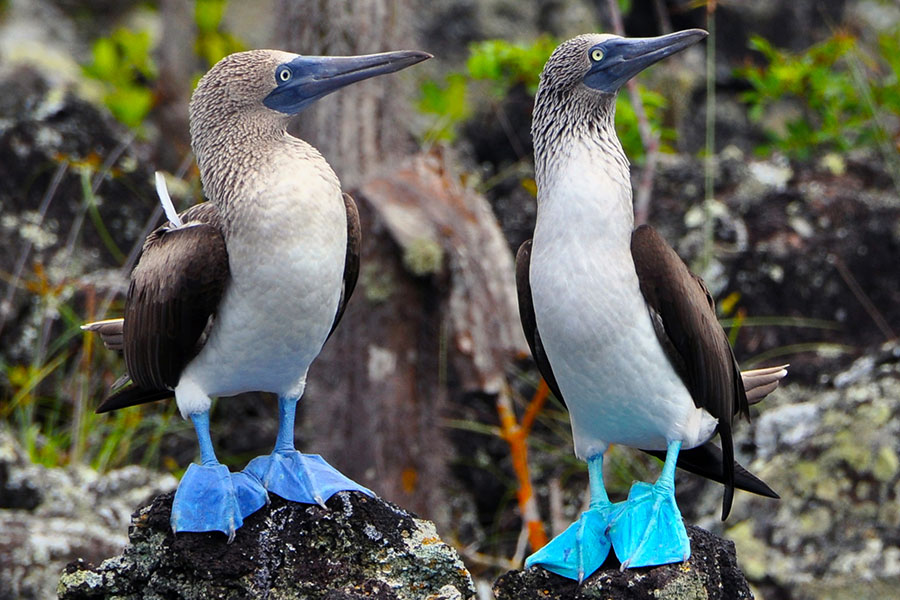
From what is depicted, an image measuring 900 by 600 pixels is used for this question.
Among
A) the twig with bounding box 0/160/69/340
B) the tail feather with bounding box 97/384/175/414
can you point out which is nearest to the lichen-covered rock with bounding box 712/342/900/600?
the tail feather with bounding box 97/384/175/414

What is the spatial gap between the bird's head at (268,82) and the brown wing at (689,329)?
0.97 metres

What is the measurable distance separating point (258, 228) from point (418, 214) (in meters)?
2.49

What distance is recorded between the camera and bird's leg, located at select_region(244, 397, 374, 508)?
12.0 ft

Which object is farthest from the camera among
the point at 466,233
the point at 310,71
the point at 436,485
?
the point at 436,485

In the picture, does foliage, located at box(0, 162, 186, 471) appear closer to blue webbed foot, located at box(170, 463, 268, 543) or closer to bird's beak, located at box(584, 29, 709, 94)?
blue webbed foot, located at box(170, 463, 268, 543)

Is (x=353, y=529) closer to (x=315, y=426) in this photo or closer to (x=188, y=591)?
(x=188, y=591)

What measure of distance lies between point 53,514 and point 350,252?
9.42 ft

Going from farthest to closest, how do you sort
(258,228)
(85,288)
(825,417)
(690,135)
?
(690,135)
(85,288)
(825,417)
(258,228)

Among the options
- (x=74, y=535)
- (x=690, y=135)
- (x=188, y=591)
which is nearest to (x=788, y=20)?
(x=690, y=135)

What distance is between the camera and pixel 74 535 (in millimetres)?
5535

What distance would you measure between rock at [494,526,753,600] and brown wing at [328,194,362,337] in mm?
989

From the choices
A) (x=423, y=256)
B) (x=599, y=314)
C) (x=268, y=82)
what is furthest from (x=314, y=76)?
(x=423, y=256)

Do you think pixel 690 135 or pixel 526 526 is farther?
pixel 690 135

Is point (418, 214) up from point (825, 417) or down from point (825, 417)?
up
